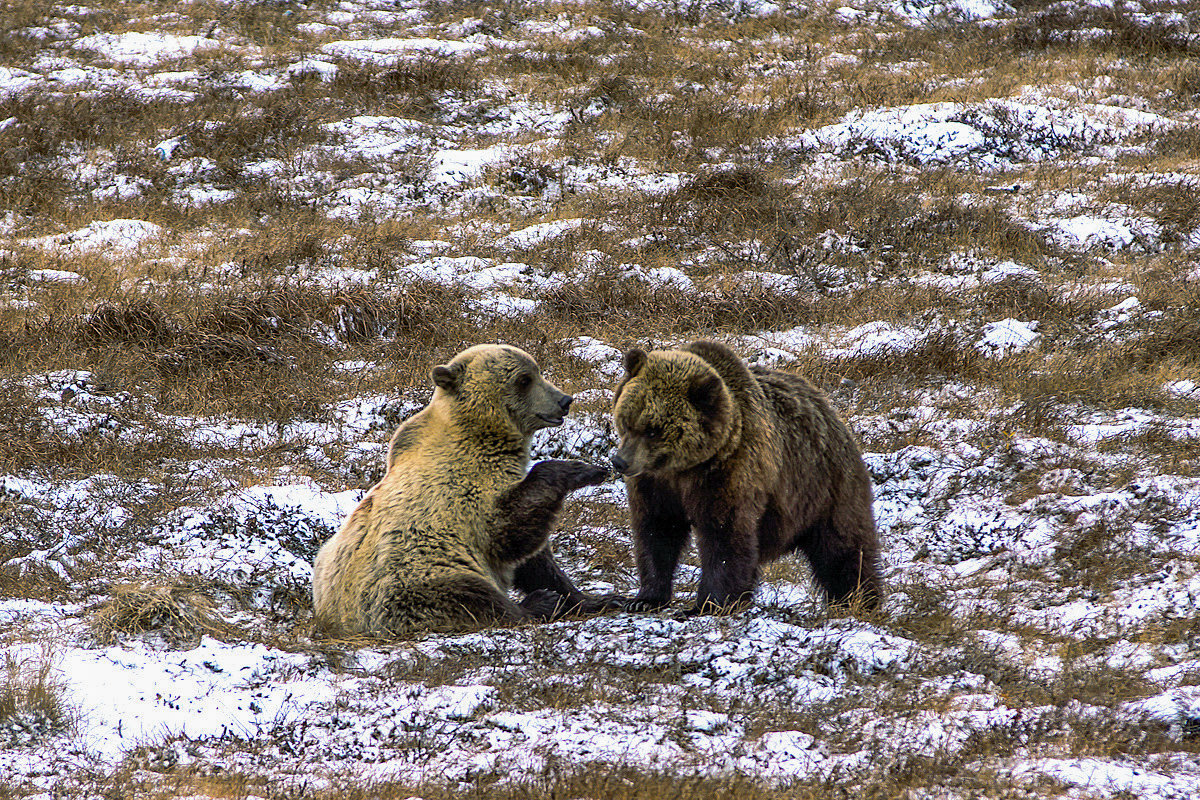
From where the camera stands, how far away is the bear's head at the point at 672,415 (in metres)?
5.61

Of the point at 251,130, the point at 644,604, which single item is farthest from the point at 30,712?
the point at 251,130

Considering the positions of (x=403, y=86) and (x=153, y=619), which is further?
(x=403, y=86)

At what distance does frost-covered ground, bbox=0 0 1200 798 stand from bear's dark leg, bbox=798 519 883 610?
0.33 m

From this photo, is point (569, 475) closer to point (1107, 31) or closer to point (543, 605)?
point (543, 605)

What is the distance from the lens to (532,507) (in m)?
5.86

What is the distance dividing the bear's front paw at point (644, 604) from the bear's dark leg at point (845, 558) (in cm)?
100

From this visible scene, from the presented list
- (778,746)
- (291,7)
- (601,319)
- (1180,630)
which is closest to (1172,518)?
(1180,630)

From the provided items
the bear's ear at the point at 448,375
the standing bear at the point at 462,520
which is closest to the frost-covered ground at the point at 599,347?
the standing bear at the point at 462,520

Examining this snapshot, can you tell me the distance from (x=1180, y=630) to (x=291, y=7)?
2235 centimetres

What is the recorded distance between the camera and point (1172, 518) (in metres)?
6.99

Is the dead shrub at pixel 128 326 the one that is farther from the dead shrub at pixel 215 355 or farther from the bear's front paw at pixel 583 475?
the bear's front paw at pixel 583 475

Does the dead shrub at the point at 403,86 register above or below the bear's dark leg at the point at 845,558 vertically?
above

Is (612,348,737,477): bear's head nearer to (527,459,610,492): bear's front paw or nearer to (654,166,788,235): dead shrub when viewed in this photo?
(527,459,610,492): bear's front paw

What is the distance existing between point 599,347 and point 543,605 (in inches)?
194
